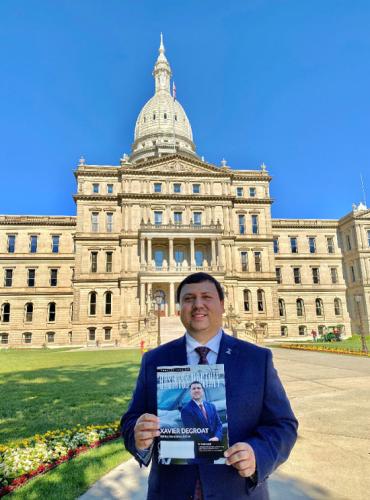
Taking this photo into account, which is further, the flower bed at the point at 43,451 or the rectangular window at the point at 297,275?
the rectangular window at the point at 297,275

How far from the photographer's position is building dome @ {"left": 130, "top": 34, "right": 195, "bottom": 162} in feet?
212

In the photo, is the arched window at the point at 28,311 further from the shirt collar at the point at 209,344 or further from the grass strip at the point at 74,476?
the shirt collar at the point at 209,344

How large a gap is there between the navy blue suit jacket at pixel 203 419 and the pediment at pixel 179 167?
45423 millimetres

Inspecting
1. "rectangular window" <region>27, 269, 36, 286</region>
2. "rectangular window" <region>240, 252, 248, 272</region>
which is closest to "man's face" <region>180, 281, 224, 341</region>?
"rectangular window" <region>240, 252, 248, 272</region>

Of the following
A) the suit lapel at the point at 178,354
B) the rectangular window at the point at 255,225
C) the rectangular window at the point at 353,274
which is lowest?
the suit lapel at the point at 178,354

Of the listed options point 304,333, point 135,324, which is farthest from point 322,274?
point 135,324

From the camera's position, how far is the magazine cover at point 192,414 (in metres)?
2.05

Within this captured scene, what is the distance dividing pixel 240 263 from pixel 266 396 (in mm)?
45357

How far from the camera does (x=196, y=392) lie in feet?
6.86

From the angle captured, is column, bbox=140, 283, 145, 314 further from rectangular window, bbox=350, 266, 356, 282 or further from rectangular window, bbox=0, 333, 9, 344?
rectangular window, bbox=350, 266, 356, 282

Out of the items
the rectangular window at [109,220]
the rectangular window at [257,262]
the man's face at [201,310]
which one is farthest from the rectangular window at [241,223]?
the man's face at [201,310]

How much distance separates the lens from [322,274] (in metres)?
53.7

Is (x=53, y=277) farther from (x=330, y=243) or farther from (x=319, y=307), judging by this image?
(x=330, y=243)

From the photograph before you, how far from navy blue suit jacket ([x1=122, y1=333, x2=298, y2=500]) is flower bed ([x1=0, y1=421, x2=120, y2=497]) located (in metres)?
3.35
